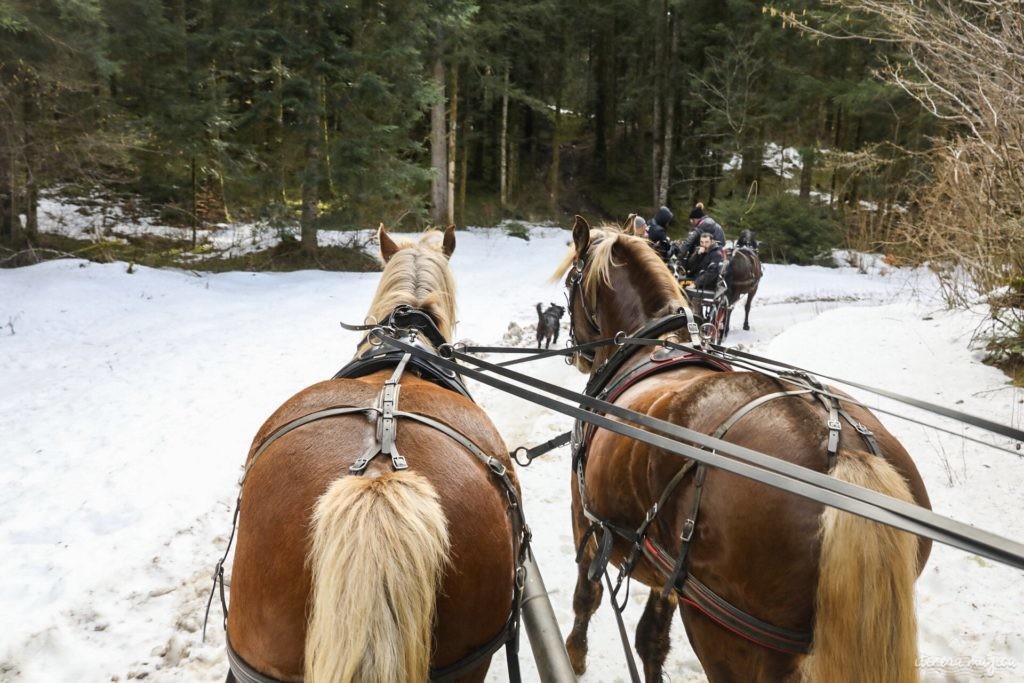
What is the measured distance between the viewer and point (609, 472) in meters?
2.48

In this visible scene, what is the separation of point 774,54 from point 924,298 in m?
13.4

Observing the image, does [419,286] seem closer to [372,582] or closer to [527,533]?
[527,533]

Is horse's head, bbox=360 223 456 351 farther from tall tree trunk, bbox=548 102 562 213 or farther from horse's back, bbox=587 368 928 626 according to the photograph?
tall tree trunk, bbox=548 102 562 213

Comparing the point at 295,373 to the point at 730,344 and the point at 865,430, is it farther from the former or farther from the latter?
the point at 730,344

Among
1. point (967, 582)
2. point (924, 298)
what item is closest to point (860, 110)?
point (924, 298)

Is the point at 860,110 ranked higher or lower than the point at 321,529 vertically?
higher

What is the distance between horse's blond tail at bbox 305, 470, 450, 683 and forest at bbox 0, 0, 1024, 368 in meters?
5.51

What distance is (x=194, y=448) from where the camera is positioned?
5148 millimetres

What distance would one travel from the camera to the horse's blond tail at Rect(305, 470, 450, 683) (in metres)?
1.27

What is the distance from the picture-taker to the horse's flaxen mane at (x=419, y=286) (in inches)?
123

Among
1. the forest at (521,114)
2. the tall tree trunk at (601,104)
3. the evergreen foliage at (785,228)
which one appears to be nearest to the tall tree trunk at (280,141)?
the forest at (521,114)

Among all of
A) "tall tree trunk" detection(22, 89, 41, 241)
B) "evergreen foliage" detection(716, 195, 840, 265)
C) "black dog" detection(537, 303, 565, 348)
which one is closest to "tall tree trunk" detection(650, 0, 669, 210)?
"evergreen foliage" detection(716, 195, 840, 265)

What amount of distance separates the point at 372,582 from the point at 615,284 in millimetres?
2623

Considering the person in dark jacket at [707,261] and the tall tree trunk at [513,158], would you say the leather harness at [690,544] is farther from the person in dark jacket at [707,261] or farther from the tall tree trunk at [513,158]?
the tall tree trunk at [513,158]
